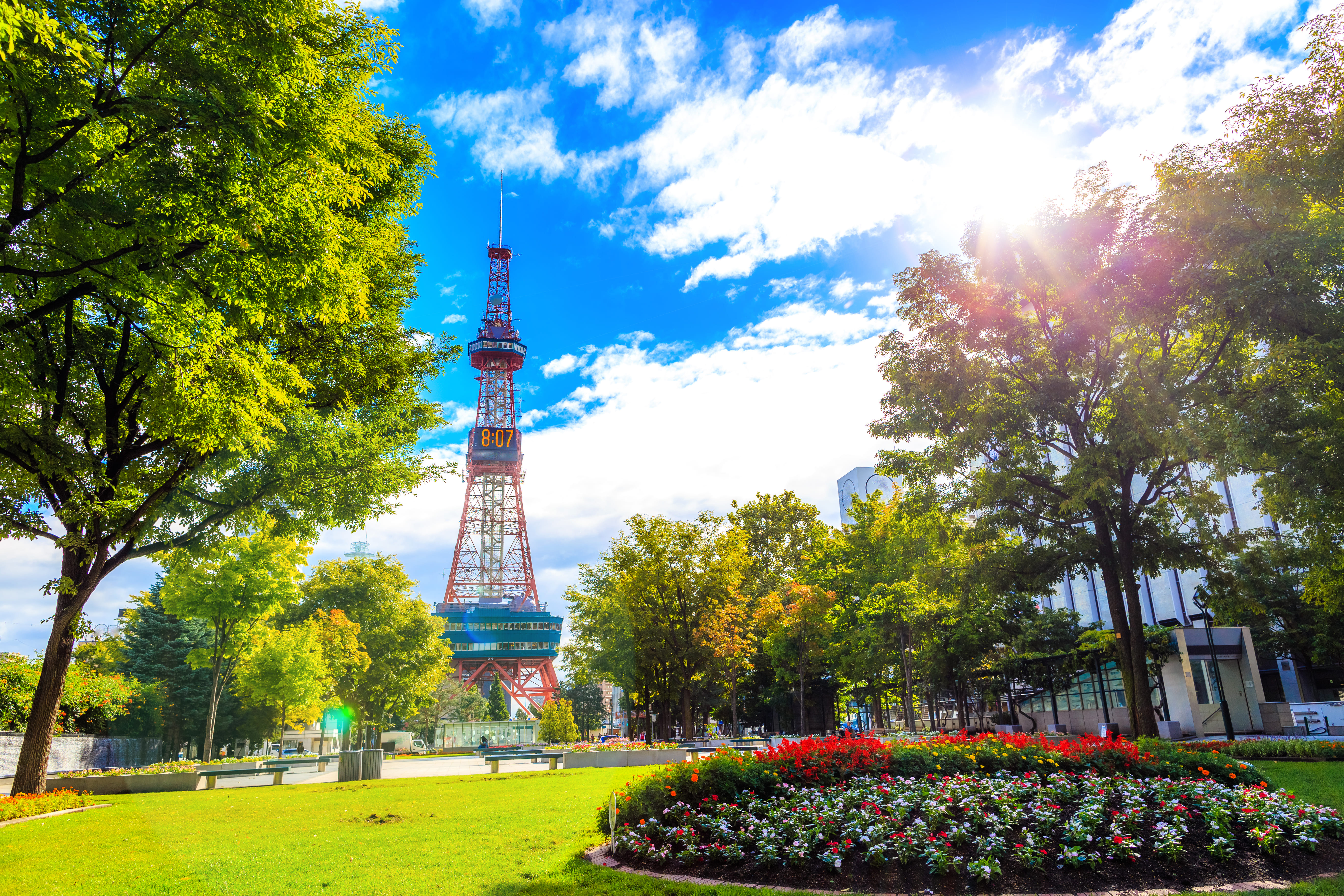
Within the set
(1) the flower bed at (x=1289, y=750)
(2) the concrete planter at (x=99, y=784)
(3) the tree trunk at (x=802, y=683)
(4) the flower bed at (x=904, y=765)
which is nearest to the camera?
(4) the flower bed at (x=904, y=765)

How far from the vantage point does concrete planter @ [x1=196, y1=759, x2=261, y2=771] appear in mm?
23922

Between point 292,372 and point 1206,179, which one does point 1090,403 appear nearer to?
point 1206,179

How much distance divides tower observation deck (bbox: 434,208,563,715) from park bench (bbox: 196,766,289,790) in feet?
197

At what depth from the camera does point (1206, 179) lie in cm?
1609

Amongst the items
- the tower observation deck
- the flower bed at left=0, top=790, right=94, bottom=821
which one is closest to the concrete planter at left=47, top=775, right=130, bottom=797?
the flower bed at left=0, top=790, right=94, bottom=821

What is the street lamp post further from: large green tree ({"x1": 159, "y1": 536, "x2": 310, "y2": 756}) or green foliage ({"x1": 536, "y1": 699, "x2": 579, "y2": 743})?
large green tree ({"x1": 159, "y1": 536, "x2": 310, "y2": 756})

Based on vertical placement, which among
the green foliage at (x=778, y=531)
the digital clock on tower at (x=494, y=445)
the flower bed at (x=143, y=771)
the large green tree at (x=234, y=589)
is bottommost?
the flower bed at (x=143, y=771)

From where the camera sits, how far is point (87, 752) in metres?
32.2

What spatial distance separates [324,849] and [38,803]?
8422mm

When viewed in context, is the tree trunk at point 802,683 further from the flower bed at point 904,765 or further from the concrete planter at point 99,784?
the concrete planter at point 99,784

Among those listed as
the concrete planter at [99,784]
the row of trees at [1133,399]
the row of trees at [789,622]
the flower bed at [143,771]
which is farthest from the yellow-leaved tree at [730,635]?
the concrete planter at [99,784]

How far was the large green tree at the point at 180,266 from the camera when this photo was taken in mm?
8828

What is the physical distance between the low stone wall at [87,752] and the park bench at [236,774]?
25.8ft

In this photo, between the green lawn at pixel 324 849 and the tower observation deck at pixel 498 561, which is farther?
the tower observation deck at pixel 498 561
